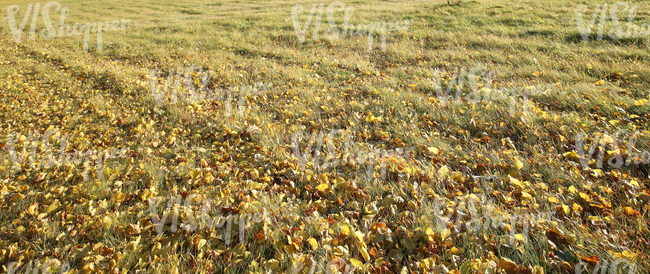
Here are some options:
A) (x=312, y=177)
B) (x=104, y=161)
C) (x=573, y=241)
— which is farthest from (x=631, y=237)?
(x=104, y=161)

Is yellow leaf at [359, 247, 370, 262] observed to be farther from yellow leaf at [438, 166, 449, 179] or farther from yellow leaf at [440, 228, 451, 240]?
yellow leaf at [438, 166, 449, 179]

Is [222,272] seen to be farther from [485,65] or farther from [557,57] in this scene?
[557,57]

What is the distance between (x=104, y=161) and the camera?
11.5ft

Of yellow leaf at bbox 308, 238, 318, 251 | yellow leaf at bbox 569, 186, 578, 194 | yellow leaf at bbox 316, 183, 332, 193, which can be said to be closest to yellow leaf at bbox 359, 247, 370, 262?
yellow leaf at bbox 308, 238, 318, 251

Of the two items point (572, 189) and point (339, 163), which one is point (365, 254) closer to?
point (339, 163)

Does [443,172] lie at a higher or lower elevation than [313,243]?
higher

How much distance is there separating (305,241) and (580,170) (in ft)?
8.78

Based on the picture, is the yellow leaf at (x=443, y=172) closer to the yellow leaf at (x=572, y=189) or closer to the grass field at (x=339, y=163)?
the grass field at (x=339, y=163)

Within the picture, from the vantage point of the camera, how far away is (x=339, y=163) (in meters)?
3.38

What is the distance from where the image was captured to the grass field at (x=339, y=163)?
7.10 feet

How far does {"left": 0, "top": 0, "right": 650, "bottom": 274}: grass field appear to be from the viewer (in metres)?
2.16

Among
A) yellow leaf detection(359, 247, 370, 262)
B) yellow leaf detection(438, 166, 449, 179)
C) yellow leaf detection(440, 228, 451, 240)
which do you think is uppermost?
yellow leaf detection(438, 166, 449, 179)

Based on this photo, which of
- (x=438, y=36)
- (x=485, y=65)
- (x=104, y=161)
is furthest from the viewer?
(x=438, y=36)

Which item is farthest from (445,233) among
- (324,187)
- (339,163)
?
(339,163)
